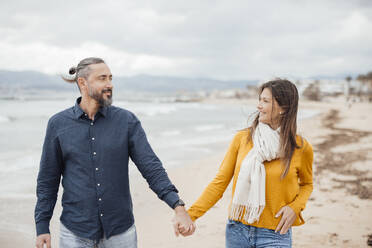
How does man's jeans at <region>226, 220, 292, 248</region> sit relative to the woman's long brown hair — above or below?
below

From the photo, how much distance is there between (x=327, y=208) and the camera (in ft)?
19.9

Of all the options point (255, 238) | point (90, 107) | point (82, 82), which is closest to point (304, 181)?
point (255, 238)

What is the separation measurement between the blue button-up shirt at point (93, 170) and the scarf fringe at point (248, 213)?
49 centimetres

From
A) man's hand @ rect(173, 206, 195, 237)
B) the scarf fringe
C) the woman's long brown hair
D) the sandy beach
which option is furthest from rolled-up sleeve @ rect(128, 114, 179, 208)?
the sandy beach

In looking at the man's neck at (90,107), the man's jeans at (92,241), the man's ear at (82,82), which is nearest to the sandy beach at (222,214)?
the man's jeans at (92,241)

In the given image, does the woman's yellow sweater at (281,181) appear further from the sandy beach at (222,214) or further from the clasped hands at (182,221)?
the sandy beach at (222,214)

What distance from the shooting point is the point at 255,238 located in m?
2.23

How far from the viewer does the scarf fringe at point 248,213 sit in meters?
2.19

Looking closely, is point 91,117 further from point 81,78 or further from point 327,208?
point 327,208

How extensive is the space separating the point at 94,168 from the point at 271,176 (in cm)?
129

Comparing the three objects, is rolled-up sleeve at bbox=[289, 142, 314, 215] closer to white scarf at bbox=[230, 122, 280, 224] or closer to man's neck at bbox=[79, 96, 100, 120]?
white scarf at bbox=[230, 122, 280, 224]

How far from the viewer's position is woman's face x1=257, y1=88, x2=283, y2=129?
2.31 metres

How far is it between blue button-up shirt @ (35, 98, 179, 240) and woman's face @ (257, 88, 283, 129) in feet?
2.97

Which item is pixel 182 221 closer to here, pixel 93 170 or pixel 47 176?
pixel 93 170
